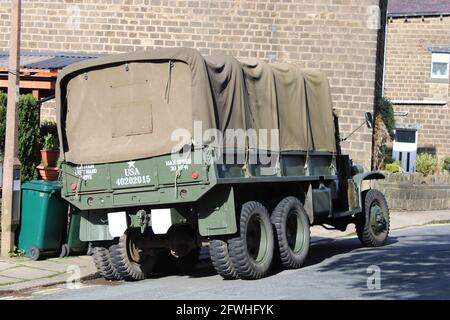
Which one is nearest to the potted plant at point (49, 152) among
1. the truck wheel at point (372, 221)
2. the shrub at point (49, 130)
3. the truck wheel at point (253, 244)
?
the shrub at point (49, 130)

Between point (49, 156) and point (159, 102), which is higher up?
point (159, 102)

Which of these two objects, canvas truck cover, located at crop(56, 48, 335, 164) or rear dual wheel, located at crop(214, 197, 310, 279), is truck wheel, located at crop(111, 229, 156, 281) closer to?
canvas truck cover, located at crop(56, 48, 335, 164)

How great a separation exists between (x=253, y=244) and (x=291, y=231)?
112cm

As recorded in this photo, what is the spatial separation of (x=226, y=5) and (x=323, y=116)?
979cm

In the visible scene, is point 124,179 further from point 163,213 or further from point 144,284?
point 144,284

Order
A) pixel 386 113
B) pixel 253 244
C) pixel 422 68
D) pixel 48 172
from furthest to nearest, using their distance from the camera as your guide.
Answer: pixel 422 68, pixel 386 113, pixel 48 172, pixel 253 244

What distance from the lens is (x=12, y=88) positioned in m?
12.6

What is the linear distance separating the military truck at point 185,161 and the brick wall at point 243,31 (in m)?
9.67

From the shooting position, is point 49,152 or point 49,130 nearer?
point 49,152

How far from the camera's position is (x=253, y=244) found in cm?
1058

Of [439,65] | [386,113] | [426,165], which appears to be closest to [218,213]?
[426,165]

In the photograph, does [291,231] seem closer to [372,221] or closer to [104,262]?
[104,262]

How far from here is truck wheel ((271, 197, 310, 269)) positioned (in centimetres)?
1098

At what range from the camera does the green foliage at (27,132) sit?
13922 mm
